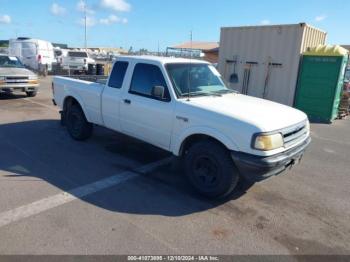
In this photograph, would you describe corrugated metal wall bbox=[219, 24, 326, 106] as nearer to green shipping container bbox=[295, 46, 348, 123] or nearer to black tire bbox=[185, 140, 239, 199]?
green shipping container bbox=[295, 46, 348, 123]

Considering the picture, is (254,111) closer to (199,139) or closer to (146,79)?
(199,139)

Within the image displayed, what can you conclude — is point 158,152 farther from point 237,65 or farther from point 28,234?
point 237,65

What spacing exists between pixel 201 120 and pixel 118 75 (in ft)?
7.18

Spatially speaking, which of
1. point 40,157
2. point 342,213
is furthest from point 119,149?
point 342,213

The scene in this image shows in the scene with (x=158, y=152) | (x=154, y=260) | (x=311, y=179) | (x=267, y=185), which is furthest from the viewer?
(x=158, y=152)

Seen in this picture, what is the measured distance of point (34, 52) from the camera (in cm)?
2517

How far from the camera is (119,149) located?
6547 mm

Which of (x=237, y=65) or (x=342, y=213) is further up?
(x=237, y=65)

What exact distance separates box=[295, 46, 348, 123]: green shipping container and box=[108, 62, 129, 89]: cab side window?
762 cm

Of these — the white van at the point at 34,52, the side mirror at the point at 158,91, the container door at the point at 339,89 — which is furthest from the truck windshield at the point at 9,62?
the container door at the point at 339,89

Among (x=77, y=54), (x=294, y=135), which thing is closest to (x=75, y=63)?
(x=77, y=54)

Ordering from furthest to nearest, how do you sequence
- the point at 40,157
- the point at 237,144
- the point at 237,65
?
the point at 237,65 < the point at 40,157 < the point at 237,144

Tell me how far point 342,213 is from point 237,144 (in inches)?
69.3

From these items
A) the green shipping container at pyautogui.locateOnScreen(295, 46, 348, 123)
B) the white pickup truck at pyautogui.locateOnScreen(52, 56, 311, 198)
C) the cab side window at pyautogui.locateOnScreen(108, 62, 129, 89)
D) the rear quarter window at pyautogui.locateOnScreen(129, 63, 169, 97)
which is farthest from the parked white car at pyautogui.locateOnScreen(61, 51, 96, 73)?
the rear quarter window at pyautogui.locateOnScreen(129, 63, 169, 97)
